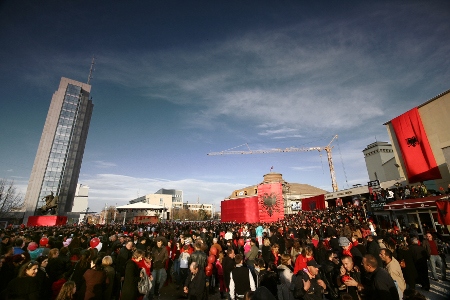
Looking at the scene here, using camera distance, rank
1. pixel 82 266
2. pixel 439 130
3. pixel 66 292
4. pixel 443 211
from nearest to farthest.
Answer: pixel 66 292 → pixel 82 266 → pixel 443 211 → pixel 439 130

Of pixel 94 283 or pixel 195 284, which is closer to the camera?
pixel 94 283

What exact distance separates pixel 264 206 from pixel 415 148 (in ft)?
71.8

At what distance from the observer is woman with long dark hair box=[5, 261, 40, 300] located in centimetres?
374

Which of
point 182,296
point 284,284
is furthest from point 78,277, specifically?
point 284,284

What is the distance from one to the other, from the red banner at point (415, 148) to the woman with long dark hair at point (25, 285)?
87.7 ft

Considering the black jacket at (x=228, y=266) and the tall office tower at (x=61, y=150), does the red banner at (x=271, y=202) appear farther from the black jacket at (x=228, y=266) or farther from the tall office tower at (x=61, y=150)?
the tall office tower at (x=61, y=150)

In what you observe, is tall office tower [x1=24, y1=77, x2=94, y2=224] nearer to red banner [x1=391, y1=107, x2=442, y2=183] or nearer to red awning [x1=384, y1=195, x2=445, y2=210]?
red awning [x1=384, y1=195, x2=445, y2=210]

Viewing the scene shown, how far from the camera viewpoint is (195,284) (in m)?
5.24

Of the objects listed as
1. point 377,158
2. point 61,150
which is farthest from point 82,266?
point 61,150

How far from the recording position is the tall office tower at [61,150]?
211 feet

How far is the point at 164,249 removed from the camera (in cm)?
802

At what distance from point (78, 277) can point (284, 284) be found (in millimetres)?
4768

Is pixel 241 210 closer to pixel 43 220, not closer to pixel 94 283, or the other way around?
pixel 43 220

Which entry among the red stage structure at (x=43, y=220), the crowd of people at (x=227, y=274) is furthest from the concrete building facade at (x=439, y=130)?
the red stage structure at (x=43, y=220)
